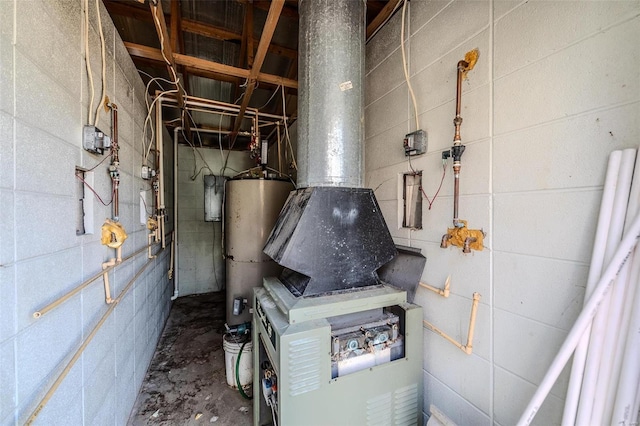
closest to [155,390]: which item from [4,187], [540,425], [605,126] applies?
[4,187]

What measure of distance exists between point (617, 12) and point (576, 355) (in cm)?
106

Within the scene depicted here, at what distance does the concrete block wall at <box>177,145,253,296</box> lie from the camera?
4.32m

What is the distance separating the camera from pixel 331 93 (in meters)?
1.39

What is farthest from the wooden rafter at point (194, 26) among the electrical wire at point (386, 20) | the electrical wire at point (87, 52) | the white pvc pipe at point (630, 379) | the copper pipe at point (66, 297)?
the white pvc pipe at point (630, 379)

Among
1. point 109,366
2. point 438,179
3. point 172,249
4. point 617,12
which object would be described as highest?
point 617,12

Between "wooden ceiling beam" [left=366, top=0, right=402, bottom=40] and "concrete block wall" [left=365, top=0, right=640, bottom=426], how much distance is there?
161 millimetres

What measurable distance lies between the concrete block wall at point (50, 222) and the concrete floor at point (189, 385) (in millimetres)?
383

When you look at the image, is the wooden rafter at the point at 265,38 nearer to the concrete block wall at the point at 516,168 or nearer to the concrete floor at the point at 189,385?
the concrete block wall at the point at 516,168

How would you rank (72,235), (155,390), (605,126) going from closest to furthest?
(605,126)
(72,235)
(155,390)

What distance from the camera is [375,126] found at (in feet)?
6.25

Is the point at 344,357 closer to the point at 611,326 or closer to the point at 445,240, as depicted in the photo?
the point at 445,240

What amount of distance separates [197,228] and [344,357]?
3975mm

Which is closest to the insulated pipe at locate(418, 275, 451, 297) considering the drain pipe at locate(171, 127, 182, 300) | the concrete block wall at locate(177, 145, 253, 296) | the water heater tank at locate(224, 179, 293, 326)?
the water heater tank at locate(224, 179, 293, 326)

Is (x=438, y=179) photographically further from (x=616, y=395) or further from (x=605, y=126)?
(x=616, y=395)
